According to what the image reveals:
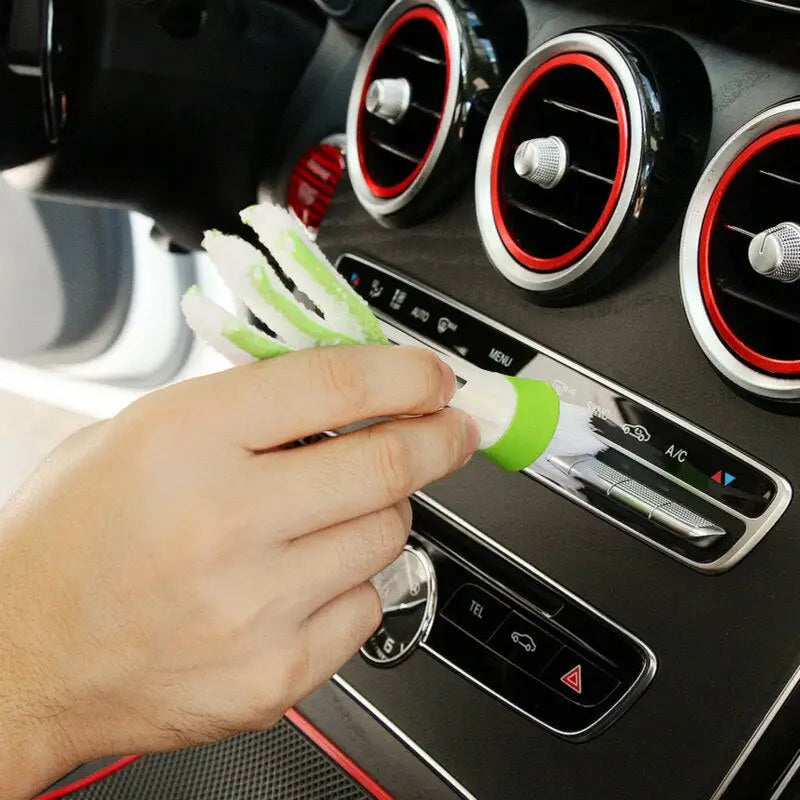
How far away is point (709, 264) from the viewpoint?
479 millimetres

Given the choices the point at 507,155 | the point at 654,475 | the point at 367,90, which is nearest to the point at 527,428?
the point at 654,475

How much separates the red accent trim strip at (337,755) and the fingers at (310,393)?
0.94 ft

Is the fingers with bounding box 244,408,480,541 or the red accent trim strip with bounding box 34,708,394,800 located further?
the red accent trim strip with bounding box 34,708,394,800

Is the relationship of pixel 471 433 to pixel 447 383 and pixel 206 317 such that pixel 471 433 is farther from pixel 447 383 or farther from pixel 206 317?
pixel 206 317

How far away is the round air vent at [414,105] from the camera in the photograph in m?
0.58

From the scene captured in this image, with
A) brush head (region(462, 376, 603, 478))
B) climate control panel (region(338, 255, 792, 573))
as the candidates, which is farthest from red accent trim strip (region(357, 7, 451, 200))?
brush head (region(462, 376, 603, 478))

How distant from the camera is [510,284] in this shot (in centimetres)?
58

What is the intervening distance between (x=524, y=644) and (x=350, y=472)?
22cm

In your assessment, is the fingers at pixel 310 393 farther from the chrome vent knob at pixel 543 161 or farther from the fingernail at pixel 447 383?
the chrome vent knob at pixel 543 161

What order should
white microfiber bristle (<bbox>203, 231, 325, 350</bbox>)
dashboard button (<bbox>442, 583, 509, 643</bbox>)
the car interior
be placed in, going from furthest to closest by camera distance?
dashboard button (<bbox>442, 583, 509, 643</bbox>) < the car interior < white microfiber bristle (<bbox>203, 231, 325, 350</bbox>)

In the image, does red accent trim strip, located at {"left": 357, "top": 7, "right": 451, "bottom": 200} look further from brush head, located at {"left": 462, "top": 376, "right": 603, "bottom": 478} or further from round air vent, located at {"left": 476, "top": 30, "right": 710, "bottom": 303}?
brush head, located at {"left": 462, "top": 376, "right": 603, "bottom": 478}

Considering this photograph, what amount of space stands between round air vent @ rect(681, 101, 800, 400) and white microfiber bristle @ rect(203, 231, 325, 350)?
220 mm

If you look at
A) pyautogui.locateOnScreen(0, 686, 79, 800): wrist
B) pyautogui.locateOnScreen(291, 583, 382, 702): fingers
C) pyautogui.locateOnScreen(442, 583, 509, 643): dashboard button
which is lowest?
pyautogui.locateOnScreen(0, 686, 79, 800): wrist

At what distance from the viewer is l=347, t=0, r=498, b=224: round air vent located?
58cm
